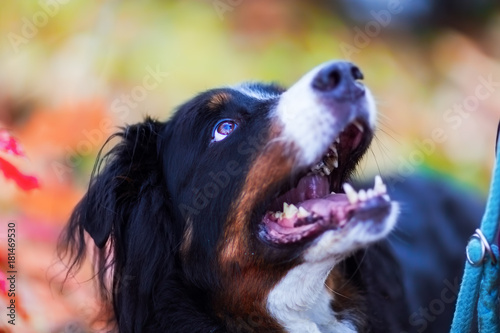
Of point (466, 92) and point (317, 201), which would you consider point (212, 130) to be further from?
point (466, 92)

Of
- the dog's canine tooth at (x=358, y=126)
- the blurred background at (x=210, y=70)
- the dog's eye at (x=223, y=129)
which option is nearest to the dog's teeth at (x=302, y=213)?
the dog's canine tooth at (x=358, y=126)

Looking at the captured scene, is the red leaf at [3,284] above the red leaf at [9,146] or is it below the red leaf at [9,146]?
below

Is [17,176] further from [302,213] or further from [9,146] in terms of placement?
[302,213]

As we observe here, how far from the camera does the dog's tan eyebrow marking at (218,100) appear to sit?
8.75 ft

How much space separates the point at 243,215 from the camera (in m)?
2.39

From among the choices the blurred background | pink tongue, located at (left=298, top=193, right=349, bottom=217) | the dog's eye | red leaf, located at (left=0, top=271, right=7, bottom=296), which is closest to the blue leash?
pink tongue, located at (left=298, top=193, right=349, bottom=217)

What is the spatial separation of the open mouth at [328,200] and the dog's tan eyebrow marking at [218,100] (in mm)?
535

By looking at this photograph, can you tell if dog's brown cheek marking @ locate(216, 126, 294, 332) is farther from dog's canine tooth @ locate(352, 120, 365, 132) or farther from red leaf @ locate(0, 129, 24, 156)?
red leaf @ locate(0, 129, 24, 156)

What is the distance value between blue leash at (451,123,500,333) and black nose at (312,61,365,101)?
57cm

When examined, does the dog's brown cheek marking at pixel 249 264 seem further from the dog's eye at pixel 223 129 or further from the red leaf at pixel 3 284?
the red leaf at pixel 3 284

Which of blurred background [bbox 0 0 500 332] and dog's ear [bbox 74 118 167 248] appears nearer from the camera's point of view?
dog's ear [bbox 74 118 167 248]

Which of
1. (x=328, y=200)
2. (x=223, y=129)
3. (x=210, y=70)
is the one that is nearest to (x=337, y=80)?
(x=328, y=200)

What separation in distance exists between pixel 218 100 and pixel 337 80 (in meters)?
0.69

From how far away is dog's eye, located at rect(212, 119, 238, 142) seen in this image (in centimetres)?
260
